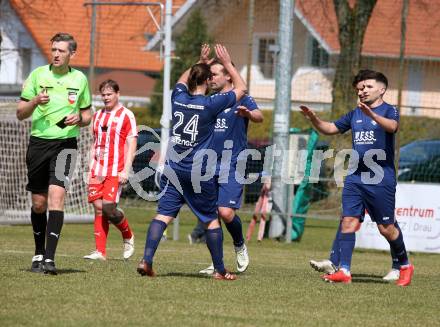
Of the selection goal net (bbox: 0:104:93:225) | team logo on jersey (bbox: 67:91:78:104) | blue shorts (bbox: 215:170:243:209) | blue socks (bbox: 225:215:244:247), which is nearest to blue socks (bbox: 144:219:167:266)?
blue shorts (bbox: 215:170:243:209)

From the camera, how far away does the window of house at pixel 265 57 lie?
20672 mm

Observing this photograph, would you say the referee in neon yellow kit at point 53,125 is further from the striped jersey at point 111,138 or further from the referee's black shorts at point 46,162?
the striped jersey at point 111,138

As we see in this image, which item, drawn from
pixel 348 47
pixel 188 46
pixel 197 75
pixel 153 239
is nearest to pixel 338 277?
pixel 153 239

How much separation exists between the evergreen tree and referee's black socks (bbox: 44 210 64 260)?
56.4 ft

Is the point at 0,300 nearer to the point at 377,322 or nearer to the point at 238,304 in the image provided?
the point at 238,304

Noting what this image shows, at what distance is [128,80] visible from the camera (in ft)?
113

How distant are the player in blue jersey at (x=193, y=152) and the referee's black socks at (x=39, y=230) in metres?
0.98

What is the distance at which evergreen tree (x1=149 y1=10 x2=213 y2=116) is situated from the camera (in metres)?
27.6

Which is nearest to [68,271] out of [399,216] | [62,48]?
[62,48]

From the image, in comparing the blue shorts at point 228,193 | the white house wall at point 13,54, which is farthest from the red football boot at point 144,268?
the white house wall at point 13,54

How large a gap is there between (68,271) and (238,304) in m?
2.41

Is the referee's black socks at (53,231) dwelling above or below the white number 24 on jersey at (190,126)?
below

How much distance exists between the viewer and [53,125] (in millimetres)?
9703

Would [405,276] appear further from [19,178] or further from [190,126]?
[19,178]
